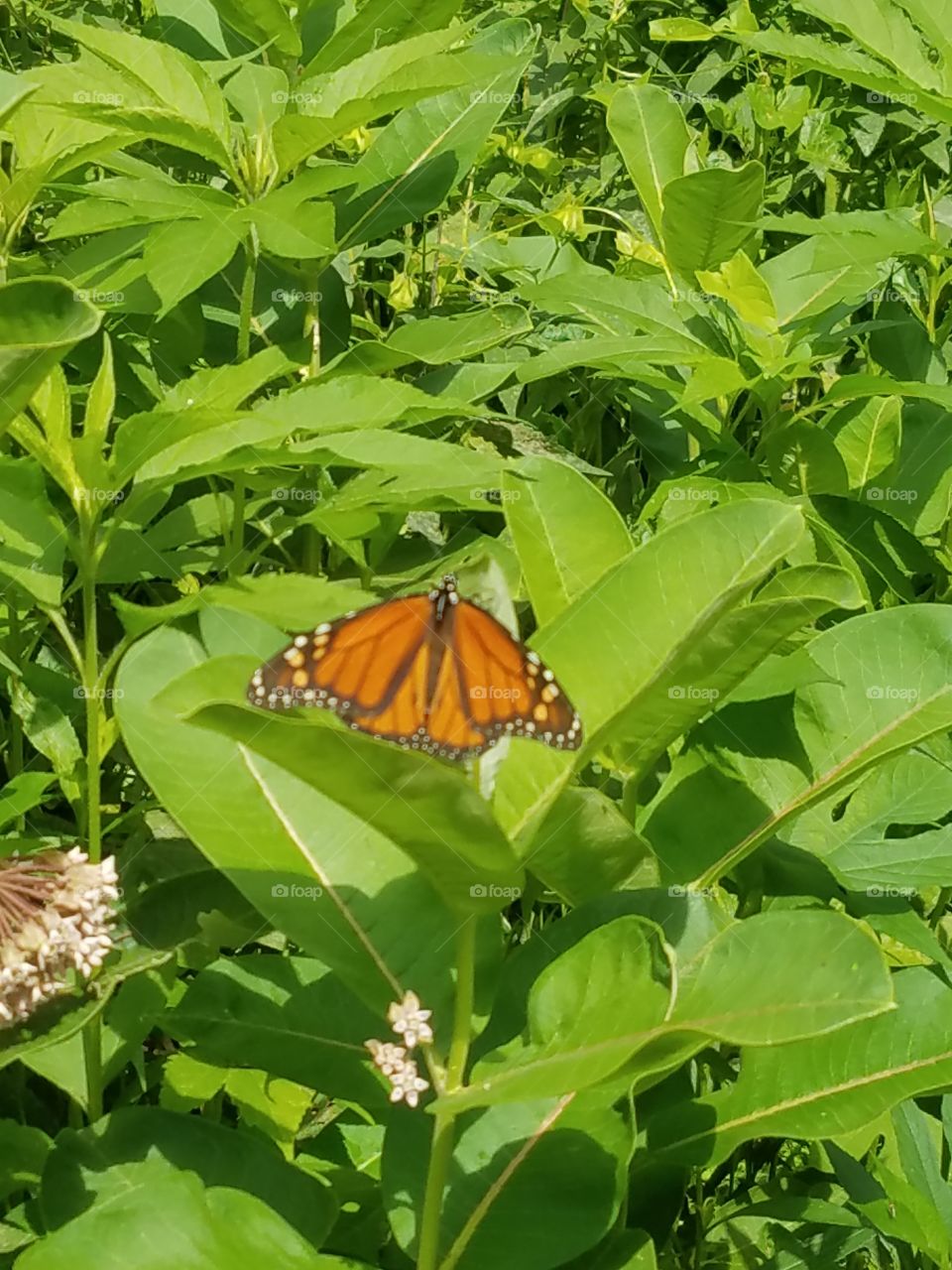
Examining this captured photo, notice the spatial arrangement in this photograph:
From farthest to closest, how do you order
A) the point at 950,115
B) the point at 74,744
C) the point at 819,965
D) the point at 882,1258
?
1. the point at 950,115
2. the point at 882,1258
3. the point at 74,744
4. the point at 819,965

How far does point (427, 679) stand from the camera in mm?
1146

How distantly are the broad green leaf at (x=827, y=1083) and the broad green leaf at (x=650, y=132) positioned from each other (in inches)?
58.0

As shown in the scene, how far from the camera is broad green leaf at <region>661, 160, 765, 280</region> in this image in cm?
208

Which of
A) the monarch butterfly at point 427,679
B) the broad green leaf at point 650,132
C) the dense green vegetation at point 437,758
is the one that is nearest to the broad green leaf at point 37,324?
the dense green vegetation at point 437,758

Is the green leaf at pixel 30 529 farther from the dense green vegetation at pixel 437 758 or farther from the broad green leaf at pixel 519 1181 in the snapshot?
the broad green leaf at pixel 519 1181

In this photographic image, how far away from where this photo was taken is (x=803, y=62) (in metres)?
2.07

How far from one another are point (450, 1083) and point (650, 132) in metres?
Answer: 1.77

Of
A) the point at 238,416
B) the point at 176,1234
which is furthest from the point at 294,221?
the point at 176,1234

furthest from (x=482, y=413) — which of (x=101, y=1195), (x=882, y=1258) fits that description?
(x=882, y=1258)

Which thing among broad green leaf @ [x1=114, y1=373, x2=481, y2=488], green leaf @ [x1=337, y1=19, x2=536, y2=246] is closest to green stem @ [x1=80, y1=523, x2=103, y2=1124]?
broad green leaf @ [x1=114, y1=373, x2=481, y2=488]

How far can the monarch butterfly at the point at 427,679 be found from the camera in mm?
1078

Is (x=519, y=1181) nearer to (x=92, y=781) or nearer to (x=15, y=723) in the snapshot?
(x=92, y=781)

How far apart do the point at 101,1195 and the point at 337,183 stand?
4.09 ft

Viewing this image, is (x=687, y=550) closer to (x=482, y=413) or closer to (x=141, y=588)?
(x=482, y=413)
